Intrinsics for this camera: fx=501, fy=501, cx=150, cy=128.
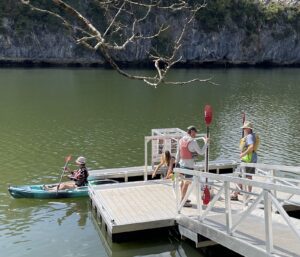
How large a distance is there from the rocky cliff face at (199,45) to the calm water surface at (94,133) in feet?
135

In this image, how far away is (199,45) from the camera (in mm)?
110438

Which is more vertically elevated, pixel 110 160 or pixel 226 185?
pixel 226 185

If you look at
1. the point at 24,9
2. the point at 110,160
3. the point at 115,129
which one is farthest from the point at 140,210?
the point at 24,9

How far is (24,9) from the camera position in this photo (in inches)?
4016

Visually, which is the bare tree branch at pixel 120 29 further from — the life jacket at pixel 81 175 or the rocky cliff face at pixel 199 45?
the rocky cliff face at pixel 199 45

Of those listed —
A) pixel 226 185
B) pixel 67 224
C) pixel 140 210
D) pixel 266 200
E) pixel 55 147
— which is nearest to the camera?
pixel 266 200

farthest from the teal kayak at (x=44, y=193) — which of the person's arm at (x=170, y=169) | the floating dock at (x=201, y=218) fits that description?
the person's arm at (x=170, y=169)

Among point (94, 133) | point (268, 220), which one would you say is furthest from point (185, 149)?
point (94, 133)

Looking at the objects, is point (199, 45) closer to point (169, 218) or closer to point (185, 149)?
point (185, 149)

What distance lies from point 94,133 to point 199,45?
86.1 meters

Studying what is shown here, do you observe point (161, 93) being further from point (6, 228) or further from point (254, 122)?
point (6, 228)

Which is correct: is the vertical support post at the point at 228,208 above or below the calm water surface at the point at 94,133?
above

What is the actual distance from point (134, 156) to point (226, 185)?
519 inches

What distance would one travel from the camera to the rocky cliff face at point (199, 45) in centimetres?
9838
